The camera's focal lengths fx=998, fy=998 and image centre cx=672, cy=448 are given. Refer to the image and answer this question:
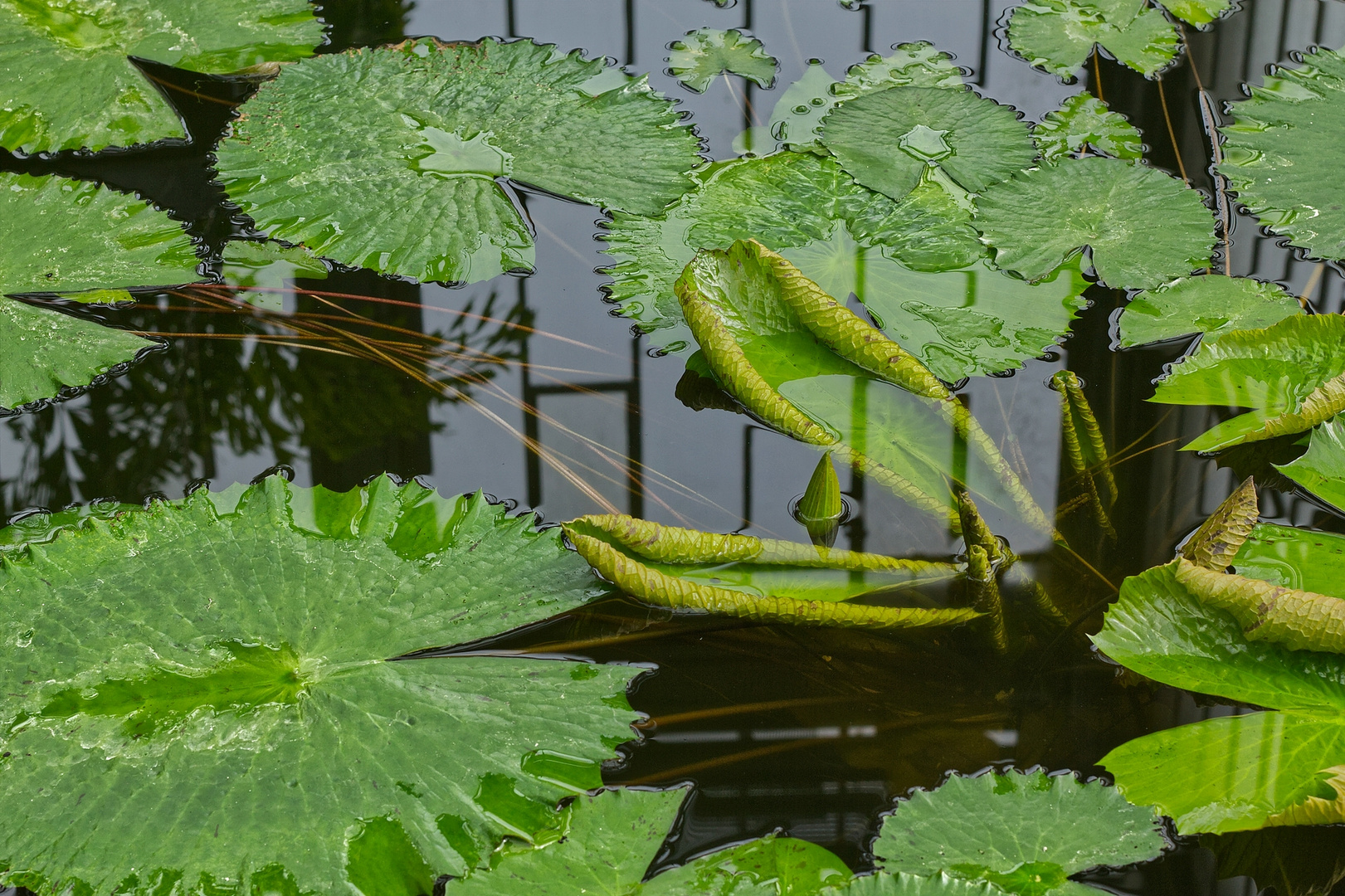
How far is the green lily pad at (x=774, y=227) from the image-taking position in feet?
6.29

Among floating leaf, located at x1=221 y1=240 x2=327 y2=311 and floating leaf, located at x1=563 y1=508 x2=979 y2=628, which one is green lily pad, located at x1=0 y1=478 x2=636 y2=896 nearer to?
floating leaf, located at x1=563 y1=508 x2=979 y2=628

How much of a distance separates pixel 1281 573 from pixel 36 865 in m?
1.63

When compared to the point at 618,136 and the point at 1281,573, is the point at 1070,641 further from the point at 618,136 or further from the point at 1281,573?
the point at 618,136

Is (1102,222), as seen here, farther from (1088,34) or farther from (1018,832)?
(1018,832)

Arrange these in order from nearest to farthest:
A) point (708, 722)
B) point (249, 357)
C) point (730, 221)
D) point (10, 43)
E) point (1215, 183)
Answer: point (708, 722)
point (249, 357)
point (730, 221)
point (1215, 183)
point (10, 43)

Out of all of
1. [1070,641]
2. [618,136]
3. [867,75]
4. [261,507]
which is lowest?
[1070,641]

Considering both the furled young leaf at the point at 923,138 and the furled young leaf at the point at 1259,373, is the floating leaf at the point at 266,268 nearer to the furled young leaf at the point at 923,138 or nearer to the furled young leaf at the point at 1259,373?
the furled young leaf at the point at 923,138

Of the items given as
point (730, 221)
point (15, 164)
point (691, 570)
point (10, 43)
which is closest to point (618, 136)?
point (730, 221)

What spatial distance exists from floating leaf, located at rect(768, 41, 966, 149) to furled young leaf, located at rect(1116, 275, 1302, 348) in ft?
2.56

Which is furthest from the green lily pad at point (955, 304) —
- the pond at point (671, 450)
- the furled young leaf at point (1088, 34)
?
the furled young leaf at point (1088, 34)

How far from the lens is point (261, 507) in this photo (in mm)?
1464

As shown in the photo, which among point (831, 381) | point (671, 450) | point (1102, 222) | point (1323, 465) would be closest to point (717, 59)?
point (1102, 222)

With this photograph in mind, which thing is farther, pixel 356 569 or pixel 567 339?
pixel 567 339

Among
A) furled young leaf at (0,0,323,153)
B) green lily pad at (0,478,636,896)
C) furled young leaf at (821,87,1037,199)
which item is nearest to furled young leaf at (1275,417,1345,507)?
furled young leaf at (821,87,1037,199)
